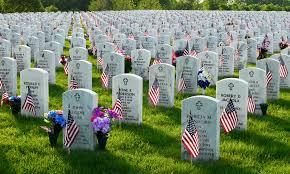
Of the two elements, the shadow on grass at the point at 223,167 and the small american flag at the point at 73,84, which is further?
the small american flag at the point at 73,84

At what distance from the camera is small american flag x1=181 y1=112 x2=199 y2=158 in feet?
27.8

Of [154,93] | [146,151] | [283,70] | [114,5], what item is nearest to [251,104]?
[154,93]

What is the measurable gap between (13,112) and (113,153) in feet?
11.7

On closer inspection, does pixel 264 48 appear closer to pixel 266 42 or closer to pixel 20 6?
pixel 266 42

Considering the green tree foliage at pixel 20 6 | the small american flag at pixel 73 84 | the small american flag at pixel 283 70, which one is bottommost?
the small american flag at pixel 73 84

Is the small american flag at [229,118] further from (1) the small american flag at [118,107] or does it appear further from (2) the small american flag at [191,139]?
(1) the small american flag at [118,107]

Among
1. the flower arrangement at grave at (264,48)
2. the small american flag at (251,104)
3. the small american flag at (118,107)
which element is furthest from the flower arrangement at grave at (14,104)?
the flower arrangement at grave at (264,48)

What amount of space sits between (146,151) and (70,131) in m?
1.40

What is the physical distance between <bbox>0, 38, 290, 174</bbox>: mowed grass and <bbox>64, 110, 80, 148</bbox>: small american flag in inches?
8.3

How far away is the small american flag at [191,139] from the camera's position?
333 inches

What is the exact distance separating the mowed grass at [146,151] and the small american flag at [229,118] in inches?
8.4

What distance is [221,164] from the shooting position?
28.0 ft

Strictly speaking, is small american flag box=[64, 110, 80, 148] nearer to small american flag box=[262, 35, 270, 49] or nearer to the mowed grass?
the mowed grass

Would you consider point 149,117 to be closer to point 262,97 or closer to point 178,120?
point 178,120
